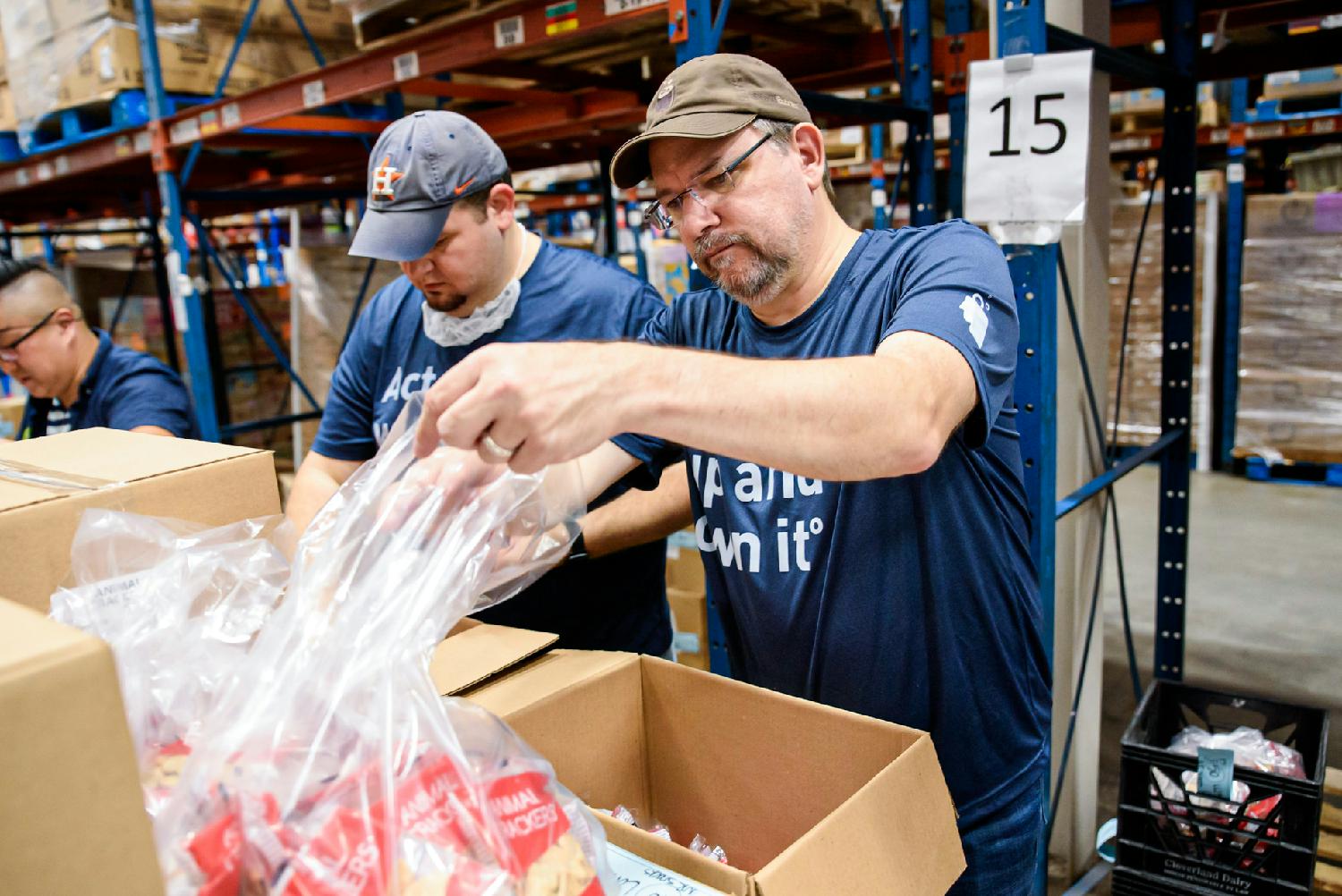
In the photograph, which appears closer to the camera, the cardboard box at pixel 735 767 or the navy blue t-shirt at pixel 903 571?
the cardboard box at pixel 735 767

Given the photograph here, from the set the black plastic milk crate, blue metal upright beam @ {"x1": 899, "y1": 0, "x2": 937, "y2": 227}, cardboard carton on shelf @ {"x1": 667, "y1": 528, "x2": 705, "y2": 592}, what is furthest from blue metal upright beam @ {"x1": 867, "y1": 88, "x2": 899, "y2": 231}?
the black plastic milk crate

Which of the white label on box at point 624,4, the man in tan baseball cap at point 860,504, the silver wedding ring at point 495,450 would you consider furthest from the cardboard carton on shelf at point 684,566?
the silver wedding ring at point 495,450

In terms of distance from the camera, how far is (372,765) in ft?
2.45

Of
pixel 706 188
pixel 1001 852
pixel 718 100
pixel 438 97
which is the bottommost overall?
pixel 1001 852

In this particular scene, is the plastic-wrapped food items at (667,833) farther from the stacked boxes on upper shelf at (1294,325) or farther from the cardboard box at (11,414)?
the stacked boxes on upper shelf at (1294,325)

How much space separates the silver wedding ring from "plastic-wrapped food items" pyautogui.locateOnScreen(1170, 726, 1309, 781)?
7.05 feet

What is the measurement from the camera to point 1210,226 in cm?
703

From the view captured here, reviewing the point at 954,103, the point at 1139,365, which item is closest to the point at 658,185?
the point at 954,103

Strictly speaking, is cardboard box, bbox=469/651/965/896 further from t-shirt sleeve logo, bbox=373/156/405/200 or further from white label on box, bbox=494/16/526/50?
white label on box, bbox=494/16/526/50

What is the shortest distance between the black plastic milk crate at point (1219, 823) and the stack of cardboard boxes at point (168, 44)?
14.7ft

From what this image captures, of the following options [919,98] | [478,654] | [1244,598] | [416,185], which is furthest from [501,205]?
[1244,598]

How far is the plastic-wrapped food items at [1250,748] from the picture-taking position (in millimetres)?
2471

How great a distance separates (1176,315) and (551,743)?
288 centimetres

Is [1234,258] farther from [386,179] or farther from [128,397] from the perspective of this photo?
[128,397]
